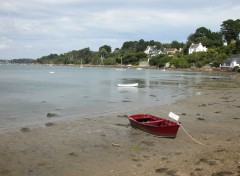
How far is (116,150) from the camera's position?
47.2 feet

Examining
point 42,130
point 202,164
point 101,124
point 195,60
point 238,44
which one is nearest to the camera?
point 202,164

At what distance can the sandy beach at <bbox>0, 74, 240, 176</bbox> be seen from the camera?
11500 mm

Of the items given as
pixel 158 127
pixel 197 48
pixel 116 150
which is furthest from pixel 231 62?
pixel 116 150

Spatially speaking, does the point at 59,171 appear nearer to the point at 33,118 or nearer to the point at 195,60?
the point at 33,118

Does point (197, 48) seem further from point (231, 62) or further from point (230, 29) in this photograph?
point (231, 62)

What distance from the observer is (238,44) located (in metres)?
128

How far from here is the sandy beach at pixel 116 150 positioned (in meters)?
11.5

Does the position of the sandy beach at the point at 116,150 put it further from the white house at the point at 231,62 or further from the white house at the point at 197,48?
the white house at the point at 197,48

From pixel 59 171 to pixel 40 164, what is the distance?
114 centimetres

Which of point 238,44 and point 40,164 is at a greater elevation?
point 238,44

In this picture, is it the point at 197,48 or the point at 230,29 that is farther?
Result: the point at 197,48

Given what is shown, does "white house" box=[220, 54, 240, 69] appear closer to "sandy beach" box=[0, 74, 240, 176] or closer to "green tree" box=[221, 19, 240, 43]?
"green tree" box=[221, 19, 240, 43]

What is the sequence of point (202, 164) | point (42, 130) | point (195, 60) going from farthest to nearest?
point (195, 60)
point (42, 130)
point (202, 164)

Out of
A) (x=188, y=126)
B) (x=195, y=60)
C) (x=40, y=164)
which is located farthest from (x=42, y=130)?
(x=195, y=60)
